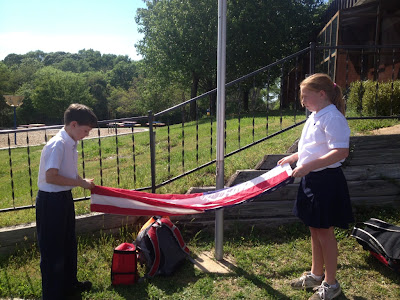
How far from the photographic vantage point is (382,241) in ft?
10.6

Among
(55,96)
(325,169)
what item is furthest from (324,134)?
(55,96)

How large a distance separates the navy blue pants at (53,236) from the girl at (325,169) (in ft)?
6.24

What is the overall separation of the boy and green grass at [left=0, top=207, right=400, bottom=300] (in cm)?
48

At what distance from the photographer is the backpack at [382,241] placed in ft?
9.95

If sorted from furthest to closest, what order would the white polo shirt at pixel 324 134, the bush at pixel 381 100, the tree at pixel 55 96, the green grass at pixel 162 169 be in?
the tree at pixel 55 96 < the bush at pixel 381 100 < the green grass at pixel 162 169 < the white polo shirt at pixel 324 134

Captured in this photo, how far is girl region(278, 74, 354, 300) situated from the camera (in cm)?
241

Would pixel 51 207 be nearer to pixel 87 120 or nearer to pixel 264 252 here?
pixel 87 120

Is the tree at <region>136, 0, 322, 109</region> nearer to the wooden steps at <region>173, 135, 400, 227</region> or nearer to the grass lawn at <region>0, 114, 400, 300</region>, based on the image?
the wooden steps at <region>173, 135, 400, 227</region>

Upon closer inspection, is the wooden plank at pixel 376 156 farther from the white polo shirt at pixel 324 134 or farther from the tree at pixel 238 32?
the tree at pixel 238 32

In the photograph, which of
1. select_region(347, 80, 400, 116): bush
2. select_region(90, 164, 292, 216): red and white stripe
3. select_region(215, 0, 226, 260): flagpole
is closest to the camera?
select_region(90, 164, 292, 216): red and white stripe

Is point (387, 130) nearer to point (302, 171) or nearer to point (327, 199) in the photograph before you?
point (327, 199)

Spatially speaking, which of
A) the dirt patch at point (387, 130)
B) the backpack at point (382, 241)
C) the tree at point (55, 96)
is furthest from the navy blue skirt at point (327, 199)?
the tree at point (55, 96)

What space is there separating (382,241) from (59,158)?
3047 mm

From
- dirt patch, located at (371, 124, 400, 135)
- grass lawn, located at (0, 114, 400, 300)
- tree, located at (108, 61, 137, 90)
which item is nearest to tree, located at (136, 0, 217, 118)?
dirt patch, located at (371, 124, 400, 135)
